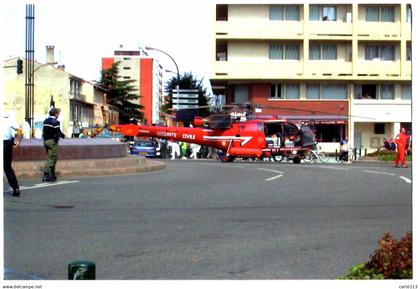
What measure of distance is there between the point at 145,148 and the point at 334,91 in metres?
15.3

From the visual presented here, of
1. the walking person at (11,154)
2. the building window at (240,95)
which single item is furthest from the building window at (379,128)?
the walking person at (11,154)

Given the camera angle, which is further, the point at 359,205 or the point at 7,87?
the point at 359,205

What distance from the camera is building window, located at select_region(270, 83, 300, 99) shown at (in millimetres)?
38219

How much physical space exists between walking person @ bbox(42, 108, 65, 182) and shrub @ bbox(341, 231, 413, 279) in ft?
30.0

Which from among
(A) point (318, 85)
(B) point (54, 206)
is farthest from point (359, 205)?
(A) point (318, 85)

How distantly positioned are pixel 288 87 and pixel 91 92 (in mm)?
31608

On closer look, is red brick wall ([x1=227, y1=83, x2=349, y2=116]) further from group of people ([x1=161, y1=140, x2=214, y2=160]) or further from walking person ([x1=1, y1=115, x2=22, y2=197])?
walking person ([x1=1, y1=115, x2=22, y2=197])

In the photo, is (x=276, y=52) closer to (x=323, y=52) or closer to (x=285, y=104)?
(x=323, y=52)

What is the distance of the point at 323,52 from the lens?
105 ft

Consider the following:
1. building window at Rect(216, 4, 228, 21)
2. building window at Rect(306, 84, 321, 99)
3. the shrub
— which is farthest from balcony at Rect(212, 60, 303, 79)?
the shrub

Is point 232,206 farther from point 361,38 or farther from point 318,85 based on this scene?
point 318,85

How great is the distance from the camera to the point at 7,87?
14.2 ft

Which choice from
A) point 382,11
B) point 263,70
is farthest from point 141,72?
point 263,70

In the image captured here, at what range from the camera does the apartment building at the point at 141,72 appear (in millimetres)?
5488
